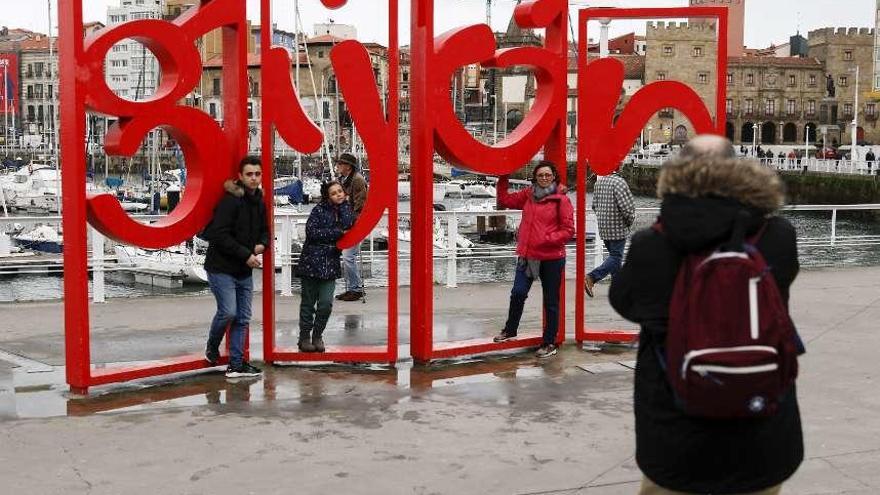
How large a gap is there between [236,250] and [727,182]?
4.84 meters

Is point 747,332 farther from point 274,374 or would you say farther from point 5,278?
point 5,278

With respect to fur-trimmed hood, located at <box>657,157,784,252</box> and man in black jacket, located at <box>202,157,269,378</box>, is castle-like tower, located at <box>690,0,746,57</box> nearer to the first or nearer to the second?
man in black jacket, located at <box>202,157,269,378</box>

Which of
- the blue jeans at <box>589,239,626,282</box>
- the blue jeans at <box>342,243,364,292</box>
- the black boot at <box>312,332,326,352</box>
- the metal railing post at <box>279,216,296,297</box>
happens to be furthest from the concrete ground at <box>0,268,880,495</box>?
the metal railing post at <box>279,216,296,297</box>

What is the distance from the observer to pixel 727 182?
131 inches

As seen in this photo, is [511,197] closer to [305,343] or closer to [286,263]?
[305,343]

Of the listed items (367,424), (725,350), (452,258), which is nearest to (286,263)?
(452,258)

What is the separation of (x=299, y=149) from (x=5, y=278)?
2562 cm

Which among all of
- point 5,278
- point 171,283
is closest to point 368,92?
point 171,283

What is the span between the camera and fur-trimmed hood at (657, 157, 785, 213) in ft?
10.9

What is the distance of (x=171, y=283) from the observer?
27266 millimetres

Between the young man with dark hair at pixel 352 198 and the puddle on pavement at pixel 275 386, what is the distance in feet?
4.43

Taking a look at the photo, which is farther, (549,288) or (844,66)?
(844,66)

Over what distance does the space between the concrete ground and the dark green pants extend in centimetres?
35

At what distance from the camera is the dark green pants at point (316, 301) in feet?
27.4
